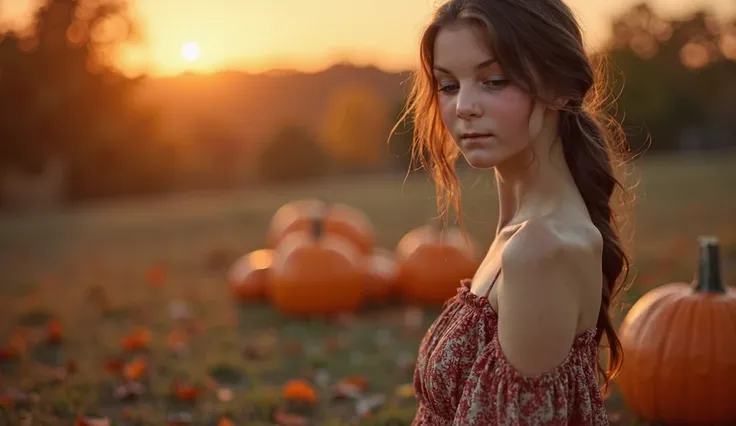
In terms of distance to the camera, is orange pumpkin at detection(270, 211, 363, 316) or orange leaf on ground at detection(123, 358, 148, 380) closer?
orange leaf on ground at detection(123, 358, 148, 380)

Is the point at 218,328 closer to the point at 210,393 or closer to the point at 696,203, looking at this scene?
the point at 210,393

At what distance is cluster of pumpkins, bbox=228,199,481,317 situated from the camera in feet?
23.1

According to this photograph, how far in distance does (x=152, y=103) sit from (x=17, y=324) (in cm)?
2813

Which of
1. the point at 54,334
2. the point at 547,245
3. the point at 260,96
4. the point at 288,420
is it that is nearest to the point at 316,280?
the point at 54,334

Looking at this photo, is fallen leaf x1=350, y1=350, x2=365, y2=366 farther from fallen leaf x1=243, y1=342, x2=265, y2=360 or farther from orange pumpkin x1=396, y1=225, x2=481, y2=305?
orange pumpkin x1=396, y1=225, x2=481, y2=305

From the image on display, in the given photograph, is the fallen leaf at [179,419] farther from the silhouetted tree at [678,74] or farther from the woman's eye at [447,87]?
the silhouetted tree at [678,74]

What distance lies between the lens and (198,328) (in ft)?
22.0

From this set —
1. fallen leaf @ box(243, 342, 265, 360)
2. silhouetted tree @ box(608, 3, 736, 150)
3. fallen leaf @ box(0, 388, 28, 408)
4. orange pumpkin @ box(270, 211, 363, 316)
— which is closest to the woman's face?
fallen leaf @ box(0, 388, 28, 408)

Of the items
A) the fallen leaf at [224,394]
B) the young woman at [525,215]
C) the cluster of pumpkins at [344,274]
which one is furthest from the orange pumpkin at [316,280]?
the young woman at [525,215]

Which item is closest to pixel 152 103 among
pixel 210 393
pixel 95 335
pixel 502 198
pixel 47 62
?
pixel 47 62

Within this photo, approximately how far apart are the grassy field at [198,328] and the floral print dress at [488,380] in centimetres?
103

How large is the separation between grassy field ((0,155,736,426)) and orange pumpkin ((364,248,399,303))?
9.3 inches

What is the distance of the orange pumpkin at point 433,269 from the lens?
23.7 feet

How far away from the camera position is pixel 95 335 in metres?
6.55
